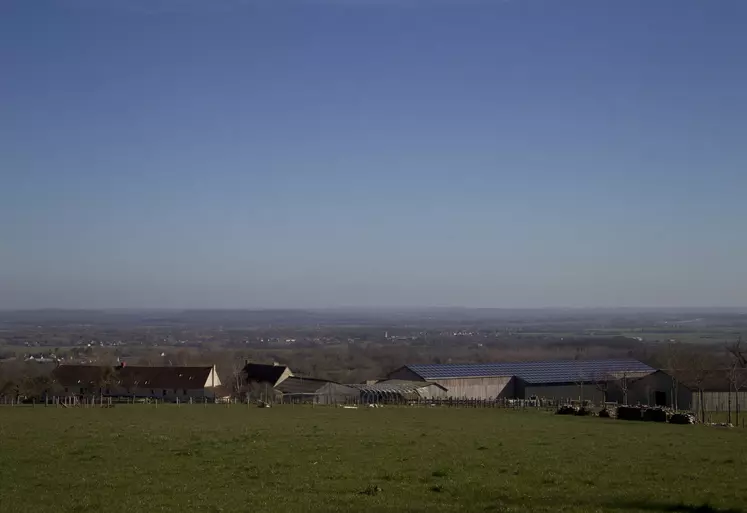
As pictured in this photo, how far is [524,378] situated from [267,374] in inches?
1132

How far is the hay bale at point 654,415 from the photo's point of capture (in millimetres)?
46875

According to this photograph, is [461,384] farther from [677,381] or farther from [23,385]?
[23,385]

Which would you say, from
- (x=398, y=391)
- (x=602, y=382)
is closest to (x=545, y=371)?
(x=602, y=382)

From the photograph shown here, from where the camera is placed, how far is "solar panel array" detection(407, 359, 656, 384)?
88.1 meters

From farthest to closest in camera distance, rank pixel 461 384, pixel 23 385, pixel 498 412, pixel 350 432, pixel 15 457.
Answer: pixel 461 384 < pixel 23 385 < pixel 498 412 < pixel 350 432 < pixel 15 457

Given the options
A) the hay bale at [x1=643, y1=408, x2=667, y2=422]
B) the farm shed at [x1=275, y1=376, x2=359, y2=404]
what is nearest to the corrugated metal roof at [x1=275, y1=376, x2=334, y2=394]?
the farm shed at [x1=275, y1=376, x2=359, y2=404]

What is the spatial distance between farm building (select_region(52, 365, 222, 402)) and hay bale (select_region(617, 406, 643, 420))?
49.2 m

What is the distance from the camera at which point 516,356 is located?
555ft

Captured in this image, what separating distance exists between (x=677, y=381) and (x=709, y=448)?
5007 cm

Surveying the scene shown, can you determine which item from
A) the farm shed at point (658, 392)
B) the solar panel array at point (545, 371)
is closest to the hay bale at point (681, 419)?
the farm shed at point (658, 392)

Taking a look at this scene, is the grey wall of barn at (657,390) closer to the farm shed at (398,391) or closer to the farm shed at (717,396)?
the farm shed at (717,396)

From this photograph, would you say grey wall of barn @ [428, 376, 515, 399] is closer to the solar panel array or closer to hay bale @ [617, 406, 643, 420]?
the solar panel array

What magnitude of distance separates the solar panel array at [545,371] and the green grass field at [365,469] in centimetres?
5048

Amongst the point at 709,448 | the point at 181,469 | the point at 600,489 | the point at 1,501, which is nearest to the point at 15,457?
the point at 181,469
